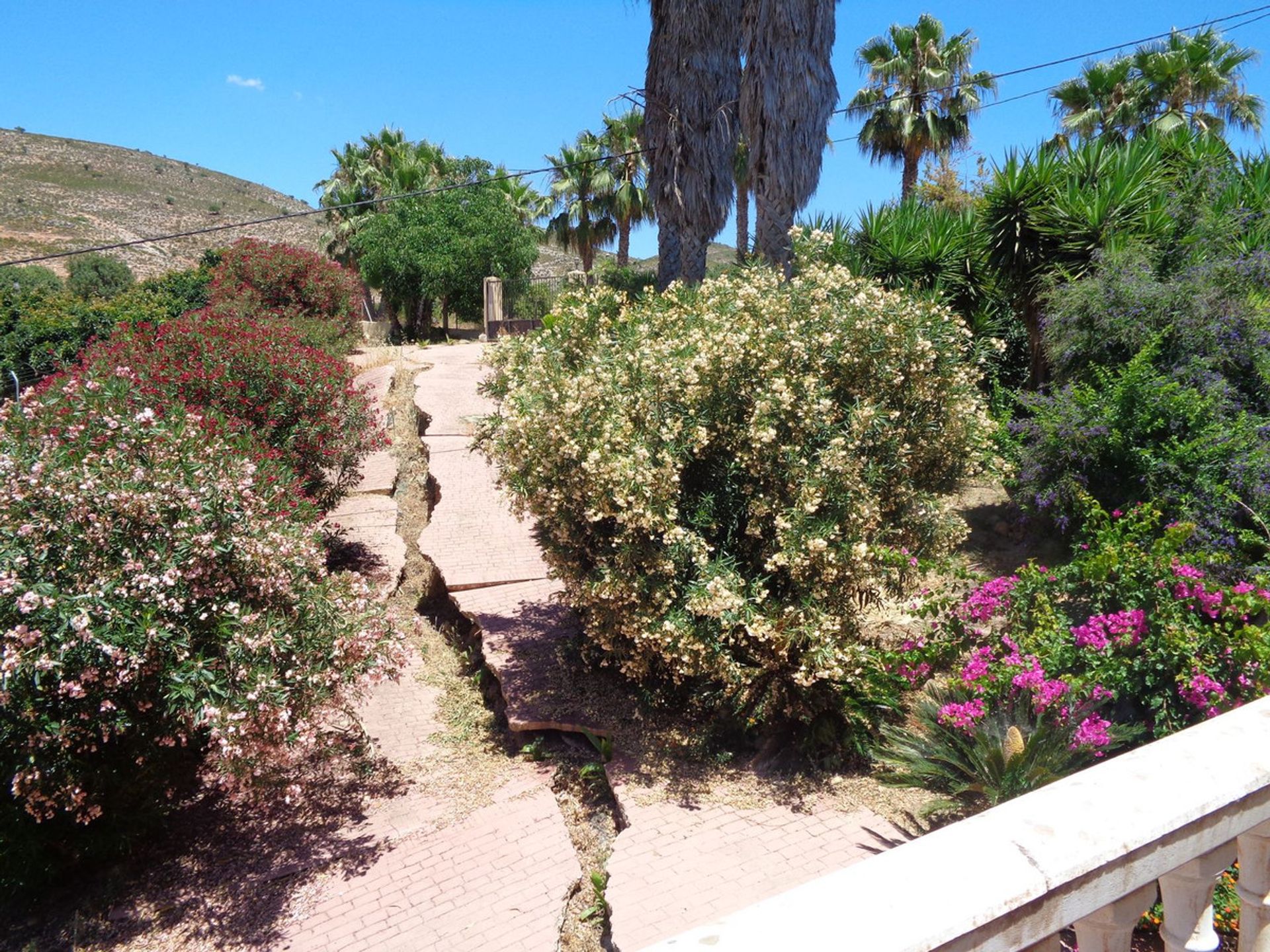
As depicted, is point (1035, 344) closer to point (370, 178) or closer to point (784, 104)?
point (784, 104)

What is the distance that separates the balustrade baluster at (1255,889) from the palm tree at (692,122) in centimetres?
1082

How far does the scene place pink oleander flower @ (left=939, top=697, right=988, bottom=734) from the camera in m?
5.01

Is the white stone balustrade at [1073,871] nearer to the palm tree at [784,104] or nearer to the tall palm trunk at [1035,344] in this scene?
the palm tree at [784,104]

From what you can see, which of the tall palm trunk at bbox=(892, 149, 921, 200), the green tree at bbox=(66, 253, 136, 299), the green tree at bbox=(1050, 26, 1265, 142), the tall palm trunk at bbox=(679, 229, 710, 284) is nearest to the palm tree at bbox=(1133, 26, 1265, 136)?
the green tree at bbox=(1050, 26, 1265, 142)

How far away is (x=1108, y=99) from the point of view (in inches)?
782


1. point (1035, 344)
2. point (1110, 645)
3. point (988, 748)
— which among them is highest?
point (1035, 344)

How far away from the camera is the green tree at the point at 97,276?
134 ft

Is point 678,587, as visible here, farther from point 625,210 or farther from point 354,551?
point 625,210

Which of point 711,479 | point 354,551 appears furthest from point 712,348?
point 354,551

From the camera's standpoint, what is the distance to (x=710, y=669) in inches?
210

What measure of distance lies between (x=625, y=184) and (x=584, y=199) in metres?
2.04

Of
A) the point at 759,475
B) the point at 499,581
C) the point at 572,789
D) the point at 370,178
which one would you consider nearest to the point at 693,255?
the point at 499,581

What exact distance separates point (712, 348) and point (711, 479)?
899 millimetres

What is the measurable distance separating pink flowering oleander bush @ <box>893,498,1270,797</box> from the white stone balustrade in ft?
11.6
